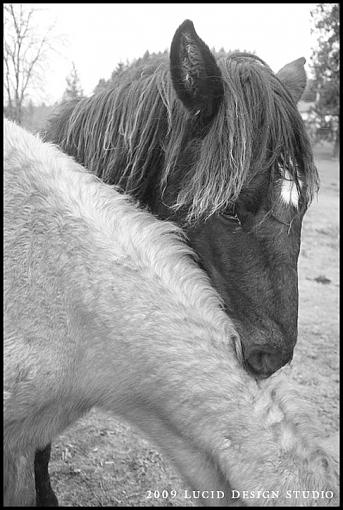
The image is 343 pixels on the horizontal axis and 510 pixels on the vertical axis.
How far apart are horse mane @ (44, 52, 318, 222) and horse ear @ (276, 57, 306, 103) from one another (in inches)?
17.5

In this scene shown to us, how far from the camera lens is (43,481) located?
2473 millimetres

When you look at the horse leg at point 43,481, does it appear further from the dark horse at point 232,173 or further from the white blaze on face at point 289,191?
the white blaze on face at point 289,191

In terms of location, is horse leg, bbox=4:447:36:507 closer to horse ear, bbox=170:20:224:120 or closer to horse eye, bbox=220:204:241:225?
horse eye, bbox=220:204:241:225

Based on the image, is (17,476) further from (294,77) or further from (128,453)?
(294,77)

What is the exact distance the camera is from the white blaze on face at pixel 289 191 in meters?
1.85

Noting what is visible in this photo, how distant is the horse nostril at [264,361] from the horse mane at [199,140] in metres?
0.57

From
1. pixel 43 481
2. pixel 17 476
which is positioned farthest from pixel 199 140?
pixel 43 481

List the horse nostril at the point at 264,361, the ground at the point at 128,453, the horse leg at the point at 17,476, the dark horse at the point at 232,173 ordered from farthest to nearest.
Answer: the ground at the point at 128,453 < the dark horse at the point at 232,173 < the horse nostril at the point at 264,361 < the horse leg at the point at 17,476

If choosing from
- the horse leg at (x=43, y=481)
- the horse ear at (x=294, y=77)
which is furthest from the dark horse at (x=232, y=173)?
the horse leg at (x=43, y=481)

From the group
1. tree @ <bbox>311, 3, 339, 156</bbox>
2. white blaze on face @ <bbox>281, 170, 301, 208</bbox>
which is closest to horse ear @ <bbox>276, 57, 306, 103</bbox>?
white blaze on face @ <bbox>281, 170, 301, 208</bbox>

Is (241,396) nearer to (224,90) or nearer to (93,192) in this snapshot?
(93,192)

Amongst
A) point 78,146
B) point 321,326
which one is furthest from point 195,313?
point 321,326

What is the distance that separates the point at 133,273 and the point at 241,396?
485 millimetres

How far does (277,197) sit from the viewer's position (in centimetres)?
183
